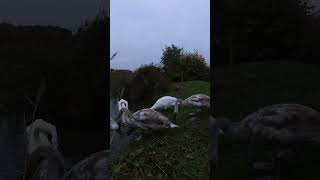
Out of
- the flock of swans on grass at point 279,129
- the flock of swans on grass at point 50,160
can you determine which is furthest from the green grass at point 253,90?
the flock of swans on grass at point 50,160

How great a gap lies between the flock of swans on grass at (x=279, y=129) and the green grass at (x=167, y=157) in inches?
39.6

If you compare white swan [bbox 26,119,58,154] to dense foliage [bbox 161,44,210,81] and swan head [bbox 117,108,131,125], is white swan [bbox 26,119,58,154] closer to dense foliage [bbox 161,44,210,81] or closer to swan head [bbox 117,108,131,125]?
swan head [bbox 117,108,131,125]

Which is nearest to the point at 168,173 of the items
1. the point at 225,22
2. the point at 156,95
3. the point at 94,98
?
the point at 156,95

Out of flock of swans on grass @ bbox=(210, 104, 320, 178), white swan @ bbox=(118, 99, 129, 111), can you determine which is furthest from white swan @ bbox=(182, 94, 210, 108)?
flock of swans on grass @ bbox=(210, 104, 320, 178)

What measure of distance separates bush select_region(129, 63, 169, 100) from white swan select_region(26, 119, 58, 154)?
1.56m

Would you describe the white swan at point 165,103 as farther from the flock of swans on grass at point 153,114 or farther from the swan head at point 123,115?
the swan head at point 123,115

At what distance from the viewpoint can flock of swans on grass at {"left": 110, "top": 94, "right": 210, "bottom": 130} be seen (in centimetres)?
462

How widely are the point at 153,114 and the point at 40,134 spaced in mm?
1378

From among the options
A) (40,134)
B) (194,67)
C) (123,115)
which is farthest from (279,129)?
(194,67)

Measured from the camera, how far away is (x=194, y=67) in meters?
5.26

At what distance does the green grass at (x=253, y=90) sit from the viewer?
11.1 feet

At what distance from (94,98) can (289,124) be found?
1298 millimetres

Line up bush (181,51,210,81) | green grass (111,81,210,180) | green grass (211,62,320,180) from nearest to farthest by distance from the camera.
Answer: green grass (211,62,320,180) < green grass (111,81,210,180) < bush (181,51,210,81)

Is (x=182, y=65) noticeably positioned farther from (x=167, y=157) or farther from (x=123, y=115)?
(x=167, y=157)
